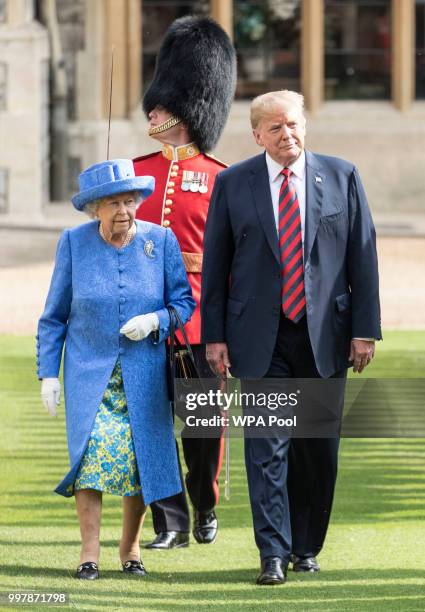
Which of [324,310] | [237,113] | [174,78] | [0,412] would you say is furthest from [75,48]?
[324,310]

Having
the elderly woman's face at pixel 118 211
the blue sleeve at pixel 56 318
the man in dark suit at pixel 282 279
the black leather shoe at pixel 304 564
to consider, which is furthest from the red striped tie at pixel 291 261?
the black leather shoe at pixel 304 564

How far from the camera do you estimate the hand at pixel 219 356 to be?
6043 mm

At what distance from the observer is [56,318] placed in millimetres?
6008

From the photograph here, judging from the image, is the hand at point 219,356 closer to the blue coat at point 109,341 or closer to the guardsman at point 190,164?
the blue coat at point 109,341

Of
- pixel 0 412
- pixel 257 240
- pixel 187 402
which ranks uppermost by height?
pixel 257 240

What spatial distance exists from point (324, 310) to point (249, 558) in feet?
3.12

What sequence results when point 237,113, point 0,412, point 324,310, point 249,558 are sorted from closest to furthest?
point 324,310 → point 249,558 → point 0,412 → point 237,113

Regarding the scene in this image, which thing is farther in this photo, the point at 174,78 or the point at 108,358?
the point at 174,78

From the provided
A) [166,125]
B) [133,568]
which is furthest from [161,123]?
[133,568]

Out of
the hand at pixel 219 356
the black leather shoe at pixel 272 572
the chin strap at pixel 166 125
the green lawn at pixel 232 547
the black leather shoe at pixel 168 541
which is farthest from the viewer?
the chin strap at pixel 166 125

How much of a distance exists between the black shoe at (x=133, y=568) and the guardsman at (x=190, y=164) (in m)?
0.50

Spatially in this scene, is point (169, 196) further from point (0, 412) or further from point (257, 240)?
point (0, 412)

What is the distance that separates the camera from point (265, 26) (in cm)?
2150

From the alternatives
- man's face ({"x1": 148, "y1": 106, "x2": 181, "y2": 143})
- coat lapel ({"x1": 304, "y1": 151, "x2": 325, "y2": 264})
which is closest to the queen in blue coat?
coat lapel ({"x1": 304, "y1": 151, "x2": 325, "y2": 264})
